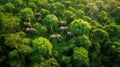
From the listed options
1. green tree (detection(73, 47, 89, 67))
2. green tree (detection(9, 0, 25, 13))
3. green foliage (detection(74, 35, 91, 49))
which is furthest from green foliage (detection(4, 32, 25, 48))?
green tree (detection(9, 0, 25, 13))

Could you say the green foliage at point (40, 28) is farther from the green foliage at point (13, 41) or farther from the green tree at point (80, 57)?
the green tree at point (80, 57)

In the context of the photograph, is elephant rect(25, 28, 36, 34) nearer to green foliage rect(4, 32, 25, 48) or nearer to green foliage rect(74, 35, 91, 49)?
green foliage rect(4, 32, 25, 48)

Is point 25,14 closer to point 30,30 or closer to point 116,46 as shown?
point 30,30

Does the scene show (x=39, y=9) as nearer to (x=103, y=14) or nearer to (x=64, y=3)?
(x=64, y=3)

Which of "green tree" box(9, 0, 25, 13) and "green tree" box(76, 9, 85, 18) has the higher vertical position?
"green tree" box(9, 0, 25, 13)

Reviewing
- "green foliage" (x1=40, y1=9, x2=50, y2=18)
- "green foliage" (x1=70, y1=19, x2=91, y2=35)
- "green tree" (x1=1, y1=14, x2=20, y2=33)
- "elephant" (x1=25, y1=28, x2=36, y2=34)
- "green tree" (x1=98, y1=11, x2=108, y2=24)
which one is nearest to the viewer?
"green tree" (x1=1, y1=14, x2=20, y2=33)

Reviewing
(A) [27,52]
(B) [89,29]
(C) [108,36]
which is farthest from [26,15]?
(C) [108,36]

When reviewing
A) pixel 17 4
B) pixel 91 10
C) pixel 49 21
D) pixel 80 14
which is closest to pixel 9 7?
pixel 17 4
